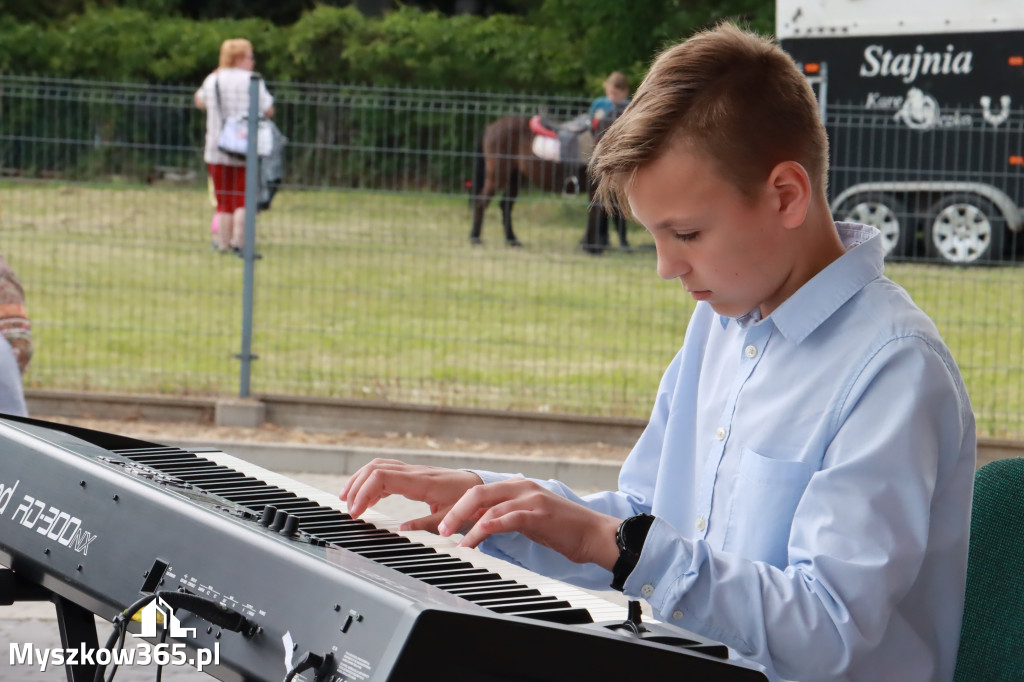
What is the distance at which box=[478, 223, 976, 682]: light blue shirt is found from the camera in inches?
67.7

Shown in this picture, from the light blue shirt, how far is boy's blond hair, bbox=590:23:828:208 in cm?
20

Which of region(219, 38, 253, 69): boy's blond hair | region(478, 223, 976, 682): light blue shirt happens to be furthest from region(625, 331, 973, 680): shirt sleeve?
region(219, 38, 253, 69): boy's blond hair

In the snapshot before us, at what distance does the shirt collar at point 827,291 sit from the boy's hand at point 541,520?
443 millimetres

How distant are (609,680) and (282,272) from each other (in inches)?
261

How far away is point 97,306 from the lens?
8289 millimetres

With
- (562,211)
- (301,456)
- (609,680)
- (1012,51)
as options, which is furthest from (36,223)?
(1012,51)

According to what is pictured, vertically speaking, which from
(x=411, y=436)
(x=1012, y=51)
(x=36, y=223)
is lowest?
(x=411, y=436)

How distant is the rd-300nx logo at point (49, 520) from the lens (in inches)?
78.2

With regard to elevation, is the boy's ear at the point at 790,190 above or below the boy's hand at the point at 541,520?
above

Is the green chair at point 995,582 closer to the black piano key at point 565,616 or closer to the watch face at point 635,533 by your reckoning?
the watch face at point 635,533

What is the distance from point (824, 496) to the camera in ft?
5.80

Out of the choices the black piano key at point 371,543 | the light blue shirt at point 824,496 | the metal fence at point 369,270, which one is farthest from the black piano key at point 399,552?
the metal fence at point 369,270

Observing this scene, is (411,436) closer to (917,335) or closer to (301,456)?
(301,456)

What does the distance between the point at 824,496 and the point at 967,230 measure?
7.36m
